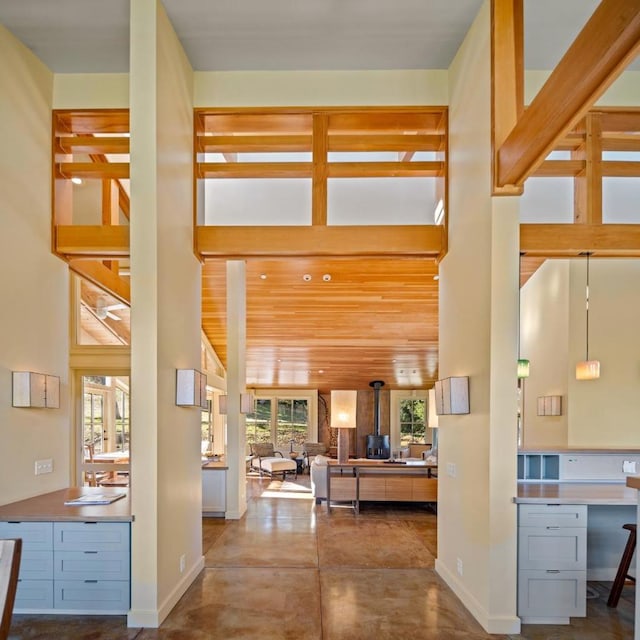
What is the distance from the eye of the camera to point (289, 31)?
4.32 metres

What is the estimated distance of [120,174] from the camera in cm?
494

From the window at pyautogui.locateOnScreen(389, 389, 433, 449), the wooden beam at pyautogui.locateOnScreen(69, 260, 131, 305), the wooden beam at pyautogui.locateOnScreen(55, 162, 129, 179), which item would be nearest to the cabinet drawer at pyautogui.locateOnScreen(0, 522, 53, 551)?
the wooden beam at pyautogui.locateOnScreen(69, 260, 131, 305)

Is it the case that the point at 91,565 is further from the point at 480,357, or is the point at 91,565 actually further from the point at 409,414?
the point at 409,414

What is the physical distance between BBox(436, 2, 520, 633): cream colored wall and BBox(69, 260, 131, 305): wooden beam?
366 centimetres

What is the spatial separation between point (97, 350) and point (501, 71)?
19.6 ft

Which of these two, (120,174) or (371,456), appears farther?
(371,456)

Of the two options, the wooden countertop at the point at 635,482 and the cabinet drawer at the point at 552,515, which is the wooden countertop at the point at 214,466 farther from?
the wooden countertop at the point at 635,482

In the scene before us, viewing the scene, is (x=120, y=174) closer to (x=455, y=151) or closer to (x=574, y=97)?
(x=455, y=151)

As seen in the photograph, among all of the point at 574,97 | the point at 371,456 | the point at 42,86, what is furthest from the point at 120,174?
the point at 371,456

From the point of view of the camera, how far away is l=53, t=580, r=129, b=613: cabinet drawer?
3.84 metres

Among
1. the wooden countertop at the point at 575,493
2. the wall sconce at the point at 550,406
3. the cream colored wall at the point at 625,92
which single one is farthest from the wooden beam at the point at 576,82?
the wall sconce at the point at 550,406

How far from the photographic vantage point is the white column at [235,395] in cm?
724

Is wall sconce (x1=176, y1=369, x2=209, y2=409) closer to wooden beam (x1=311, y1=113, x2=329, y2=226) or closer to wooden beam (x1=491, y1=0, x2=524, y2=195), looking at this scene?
wooden beam (x1=311, y1=113, x2=329, y2=226)

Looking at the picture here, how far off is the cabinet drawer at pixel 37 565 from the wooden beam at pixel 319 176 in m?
3.33
